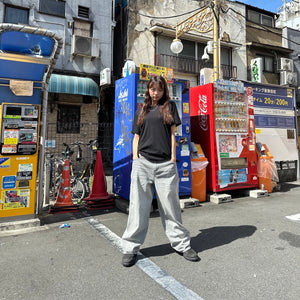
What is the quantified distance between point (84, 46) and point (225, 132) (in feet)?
26.2

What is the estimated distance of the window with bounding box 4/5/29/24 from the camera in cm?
988

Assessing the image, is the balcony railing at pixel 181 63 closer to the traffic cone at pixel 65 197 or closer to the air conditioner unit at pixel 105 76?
the air conditioner unit at pixel 105 76

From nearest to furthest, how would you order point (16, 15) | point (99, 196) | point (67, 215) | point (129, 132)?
point (67, 215), point (129, 132), point (99, 196), point (16, 15)

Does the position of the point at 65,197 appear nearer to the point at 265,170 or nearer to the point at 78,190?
the point at 78,190

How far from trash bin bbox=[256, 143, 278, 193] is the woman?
4075 mm

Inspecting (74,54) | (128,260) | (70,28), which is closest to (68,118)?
(74,54)

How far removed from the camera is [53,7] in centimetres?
1059

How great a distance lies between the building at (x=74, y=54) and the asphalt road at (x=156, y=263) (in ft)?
22.7

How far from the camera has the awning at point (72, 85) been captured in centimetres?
956

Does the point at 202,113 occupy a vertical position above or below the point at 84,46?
below

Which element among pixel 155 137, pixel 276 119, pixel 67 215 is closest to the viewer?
pixel 155 137

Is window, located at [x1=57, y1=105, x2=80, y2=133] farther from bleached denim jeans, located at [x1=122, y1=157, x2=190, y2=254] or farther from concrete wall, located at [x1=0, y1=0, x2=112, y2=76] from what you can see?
bleached denim jeans, located at [x1=122, y1=157, x2=190, y2=254]

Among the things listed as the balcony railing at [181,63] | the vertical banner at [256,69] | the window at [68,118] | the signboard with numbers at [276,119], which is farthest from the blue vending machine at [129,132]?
the vertical banner at [256,69]

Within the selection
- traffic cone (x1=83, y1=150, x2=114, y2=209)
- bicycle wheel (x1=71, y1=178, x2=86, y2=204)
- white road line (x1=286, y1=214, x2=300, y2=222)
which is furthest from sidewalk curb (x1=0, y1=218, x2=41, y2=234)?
white road line (x1=286, y1=214, x2=300, y2=222)
